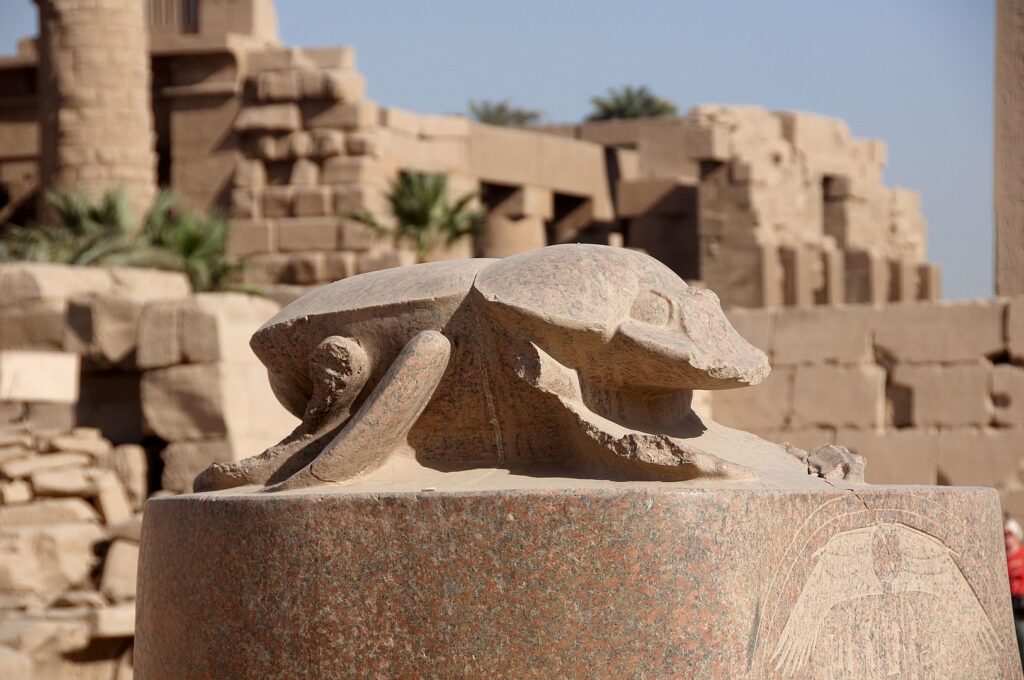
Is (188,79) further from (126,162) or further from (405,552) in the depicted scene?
(405,552)

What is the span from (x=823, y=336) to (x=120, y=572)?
469 cm

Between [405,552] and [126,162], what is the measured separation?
52.0ft

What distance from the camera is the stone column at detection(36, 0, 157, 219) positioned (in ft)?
60.2

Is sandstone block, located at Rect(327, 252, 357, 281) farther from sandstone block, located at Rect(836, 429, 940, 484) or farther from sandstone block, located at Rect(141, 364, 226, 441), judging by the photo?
sandstone block, located at Rect(836, 429, 940, 484)

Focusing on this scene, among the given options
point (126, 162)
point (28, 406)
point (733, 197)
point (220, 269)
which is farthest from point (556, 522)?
point (733, 197)

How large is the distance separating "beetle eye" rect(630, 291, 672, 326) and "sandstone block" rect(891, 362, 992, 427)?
6767 mm

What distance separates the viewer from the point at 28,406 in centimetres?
962

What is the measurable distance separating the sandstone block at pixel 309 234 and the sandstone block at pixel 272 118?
4.16 ft

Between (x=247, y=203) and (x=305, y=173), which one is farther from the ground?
(x=305, y=173)

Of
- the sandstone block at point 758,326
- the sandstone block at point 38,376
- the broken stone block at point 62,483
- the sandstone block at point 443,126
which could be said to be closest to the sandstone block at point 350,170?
the sandstone block at point 443,126

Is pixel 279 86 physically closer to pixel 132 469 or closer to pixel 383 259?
pixel 383 259

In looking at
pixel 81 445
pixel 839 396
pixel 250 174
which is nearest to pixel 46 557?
pixel 81 445

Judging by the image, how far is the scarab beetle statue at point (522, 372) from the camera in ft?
11.5

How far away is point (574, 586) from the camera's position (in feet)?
10.4
